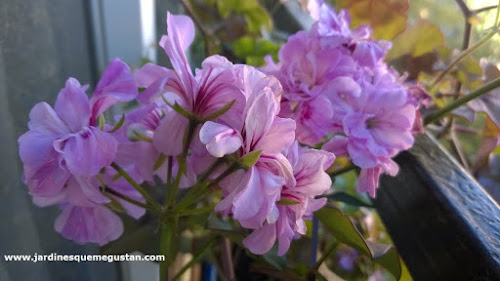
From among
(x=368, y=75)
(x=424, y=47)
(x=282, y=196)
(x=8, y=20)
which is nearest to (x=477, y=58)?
(x=424, y=47)

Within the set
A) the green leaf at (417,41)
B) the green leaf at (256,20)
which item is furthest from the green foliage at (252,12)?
the green leaf at (417,41)

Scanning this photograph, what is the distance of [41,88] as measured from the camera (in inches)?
15.6

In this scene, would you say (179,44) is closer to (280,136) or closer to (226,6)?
(280,136)

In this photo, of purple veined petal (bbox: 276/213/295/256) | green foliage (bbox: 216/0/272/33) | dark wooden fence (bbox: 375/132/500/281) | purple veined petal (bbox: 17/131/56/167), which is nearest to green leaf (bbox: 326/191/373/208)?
dark wooden fence (bbox: 375/132/500/281)

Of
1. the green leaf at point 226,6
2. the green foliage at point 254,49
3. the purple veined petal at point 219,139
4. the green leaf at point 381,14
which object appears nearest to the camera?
the purple veined petal at point 219,139

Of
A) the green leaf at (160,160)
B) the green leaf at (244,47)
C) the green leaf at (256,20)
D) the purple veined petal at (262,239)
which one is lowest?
the green leaf at (244,47)

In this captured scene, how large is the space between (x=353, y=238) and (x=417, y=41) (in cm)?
27

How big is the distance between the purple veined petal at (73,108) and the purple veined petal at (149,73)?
0.10 ft

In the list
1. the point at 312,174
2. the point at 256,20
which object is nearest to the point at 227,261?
the point at 312,174

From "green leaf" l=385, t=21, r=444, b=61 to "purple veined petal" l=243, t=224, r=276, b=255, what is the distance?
11.4 inches

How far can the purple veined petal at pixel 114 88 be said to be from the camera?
25cm

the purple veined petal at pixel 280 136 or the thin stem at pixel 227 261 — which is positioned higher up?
the purple veined petal at pixel 280 136

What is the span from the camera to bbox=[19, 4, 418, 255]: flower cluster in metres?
0.22

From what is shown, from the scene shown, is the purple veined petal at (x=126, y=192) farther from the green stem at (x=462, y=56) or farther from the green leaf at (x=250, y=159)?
the green stem at (x=462, y=56)
